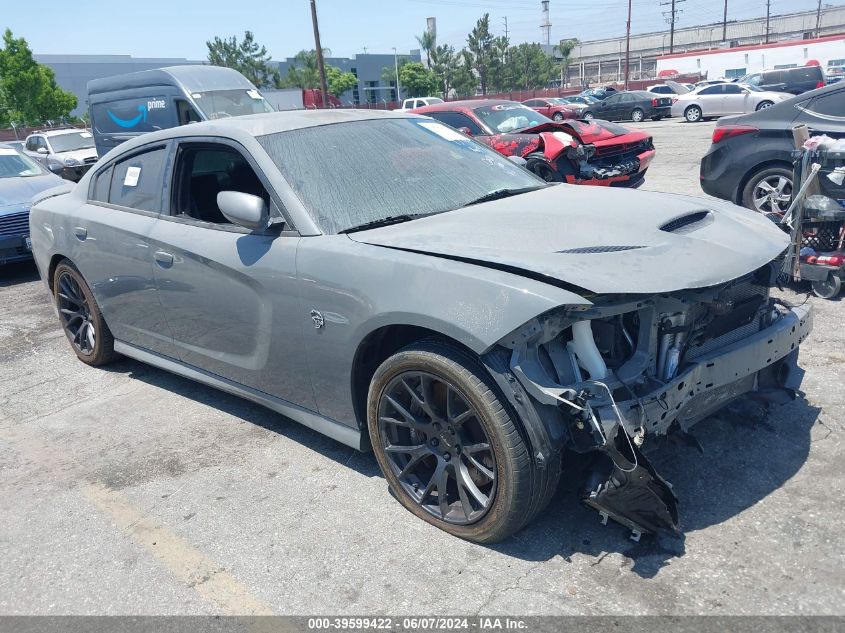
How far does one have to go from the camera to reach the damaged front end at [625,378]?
253 centimetres

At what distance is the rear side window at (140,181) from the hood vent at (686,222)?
2.83m

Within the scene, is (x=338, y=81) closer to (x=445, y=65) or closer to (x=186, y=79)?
(x=445, y=65)

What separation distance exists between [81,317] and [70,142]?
14689 millimetres

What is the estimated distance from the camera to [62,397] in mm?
4875

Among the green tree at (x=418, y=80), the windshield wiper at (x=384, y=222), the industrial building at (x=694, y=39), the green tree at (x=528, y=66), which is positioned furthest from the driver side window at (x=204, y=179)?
the industrial building at (x=694, y=39)

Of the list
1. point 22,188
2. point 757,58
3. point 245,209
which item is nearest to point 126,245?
point 245,209

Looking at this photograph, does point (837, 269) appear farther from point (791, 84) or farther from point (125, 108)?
point (791, 84)

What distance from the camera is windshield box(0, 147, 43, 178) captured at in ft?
31.7

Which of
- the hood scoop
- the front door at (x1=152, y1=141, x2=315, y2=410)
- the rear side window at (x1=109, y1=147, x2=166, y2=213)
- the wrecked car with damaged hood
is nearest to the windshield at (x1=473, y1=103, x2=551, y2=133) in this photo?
the wrecked car with damaged hood

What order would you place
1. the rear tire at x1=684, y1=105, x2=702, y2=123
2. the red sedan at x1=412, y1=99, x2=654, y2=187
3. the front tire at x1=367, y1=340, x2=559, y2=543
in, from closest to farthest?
the front tire at x1=367, y1=340, x2=559, y2=543 < the red sedan at x1=412, y1=99, x2=654, y2=187 < the rear tire at x1=684, y1=105, x2=702, y2=123

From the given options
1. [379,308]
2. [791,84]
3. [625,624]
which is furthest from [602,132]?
[791,84]

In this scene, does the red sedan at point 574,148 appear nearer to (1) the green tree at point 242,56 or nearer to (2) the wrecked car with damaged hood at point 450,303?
(2) the wrecked car with damaged hood at point 450,303

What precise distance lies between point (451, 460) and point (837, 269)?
3771mm

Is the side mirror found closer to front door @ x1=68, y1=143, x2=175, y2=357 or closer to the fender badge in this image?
the fender badge
